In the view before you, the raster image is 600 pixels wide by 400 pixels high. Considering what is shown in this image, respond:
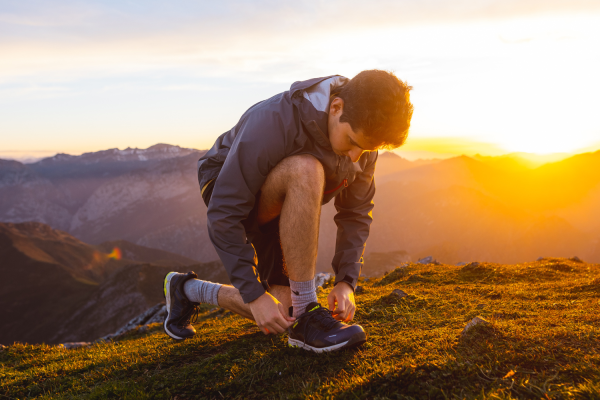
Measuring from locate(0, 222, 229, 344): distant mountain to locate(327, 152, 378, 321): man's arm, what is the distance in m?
85.9

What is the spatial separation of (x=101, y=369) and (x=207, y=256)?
668 feet

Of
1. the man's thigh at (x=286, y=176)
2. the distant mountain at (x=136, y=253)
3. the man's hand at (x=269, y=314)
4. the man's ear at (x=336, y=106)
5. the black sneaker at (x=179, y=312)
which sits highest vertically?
the man's ear at (x=336, y=106)

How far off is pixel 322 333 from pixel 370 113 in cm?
205

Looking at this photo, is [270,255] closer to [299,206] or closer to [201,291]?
[201,291]

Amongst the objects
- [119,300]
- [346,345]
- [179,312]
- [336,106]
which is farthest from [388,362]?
[119,300]

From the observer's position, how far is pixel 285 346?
3.57 m

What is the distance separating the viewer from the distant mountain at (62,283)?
92.3m

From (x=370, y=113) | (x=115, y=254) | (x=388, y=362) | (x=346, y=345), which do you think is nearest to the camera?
(x=388, y=362)

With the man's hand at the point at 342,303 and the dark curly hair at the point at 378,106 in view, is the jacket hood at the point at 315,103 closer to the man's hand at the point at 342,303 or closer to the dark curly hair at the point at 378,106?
the dark curly hair at the point at 378,106

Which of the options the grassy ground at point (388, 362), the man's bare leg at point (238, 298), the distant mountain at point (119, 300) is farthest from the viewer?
the distant mountain at point (119, 300)

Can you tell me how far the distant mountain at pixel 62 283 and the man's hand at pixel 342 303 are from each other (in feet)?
283

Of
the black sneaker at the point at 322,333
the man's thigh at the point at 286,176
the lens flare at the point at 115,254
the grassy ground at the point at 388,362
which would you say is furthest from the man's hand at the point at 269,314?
the lens flare at the point at 115,254

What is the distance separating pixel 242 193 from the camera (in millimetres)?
3402

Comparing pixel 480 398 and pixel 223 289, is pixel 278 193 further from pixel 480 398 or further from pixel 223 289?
pixel 480 398
